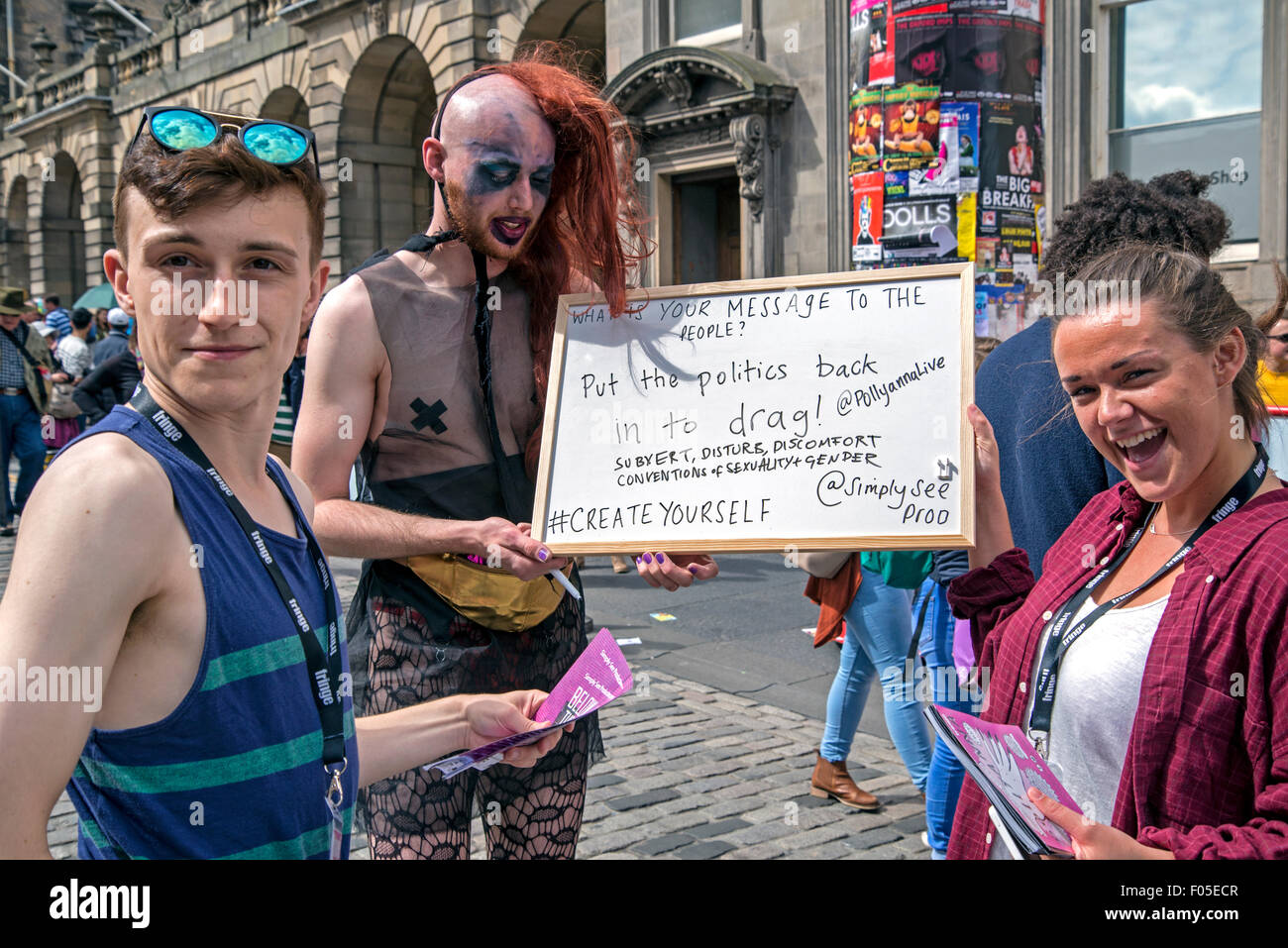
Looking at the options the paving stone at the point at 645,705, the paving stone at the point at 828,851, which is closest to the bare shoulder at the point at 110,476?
the paving stone at the point at 828,851

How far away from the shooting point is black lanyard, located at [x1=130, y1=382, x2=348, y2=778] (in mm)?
1426

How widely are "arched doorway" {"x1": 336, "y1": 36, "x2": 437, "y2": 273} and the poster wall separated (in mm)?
13188

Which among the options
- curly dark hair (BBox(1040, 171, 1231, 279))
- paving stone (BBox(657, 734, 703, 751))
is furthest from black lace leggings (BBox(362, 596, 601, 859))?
paving stone (BBox(657, 734, 703, 751))

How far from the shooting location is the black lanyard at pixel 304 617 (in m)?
1.43

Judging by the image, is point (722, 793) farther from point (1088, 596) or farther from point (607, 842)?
point (1088, 596)

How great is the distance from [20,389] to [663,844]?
9.36 m

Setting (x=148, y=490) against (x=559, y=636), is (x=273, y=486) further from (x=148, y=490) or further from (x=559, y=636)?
(x=559, y=636)

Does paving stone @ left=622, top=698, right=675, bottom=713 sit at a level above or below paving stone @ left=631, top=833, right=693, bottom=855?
above

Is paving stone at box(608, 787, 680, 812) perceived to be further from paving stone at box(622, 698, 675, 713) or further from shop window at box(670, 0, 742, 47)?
shop window at box(670, 0, 742, 47)

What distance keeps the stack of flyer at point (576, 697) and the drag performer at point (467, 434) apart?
1.16ft

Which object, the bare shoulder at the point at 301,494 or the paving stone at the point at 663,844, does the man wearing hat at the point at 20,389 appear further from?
the bare shoulder at the point at 301,494

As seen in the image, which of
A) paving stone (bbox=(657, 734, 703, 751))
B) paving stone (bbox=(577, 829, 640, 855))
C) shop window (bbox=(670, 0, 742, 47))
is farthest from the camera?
shop window (bbox=(670, 0, 742, 47))

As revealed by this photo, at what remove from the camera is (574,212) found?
241 centimetres

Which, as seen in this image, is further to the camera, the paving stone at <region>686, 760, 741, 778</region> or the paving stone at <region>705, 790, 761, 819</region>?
the paving stone at <region>686, 760, 741, 778</region>
